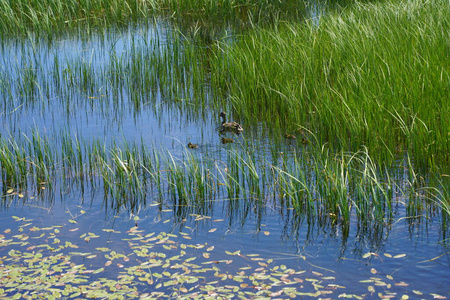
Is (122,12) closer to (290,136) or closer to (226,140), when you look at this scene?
(226,140)

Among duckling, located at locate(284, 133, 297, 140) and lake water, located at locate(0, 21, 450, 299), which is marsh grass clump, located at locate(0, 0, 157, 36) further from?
duckling, located at locate(284, 133, 297, 140)

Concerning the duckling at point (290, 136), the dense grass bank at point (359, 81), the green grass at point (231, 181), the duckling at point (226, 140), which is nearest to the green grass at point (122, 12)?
the dense grass bank at point (359, 81)

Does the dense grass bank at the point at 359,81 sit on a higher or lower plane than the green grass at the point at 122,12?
lower

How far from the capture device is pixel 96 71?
950 centimetres

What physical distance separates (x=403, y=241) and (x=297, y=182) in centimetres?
110

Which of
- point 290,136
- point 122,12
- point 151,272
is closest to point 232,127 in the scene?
point 290,136

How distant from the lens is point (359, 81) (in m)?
7.18

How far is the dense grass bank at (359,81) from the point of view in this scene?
256 inches


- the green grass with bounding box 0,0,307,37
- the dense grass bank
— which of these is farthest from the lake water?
the green grass with bounding box 0,0,307,37

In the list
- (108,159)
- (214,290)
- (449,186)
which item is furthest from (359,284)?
(108,159)

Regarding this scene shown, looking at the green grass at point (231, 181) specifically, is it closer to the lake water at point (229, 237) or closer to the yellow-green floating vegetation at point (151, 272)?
the lake water at point (229, 237)

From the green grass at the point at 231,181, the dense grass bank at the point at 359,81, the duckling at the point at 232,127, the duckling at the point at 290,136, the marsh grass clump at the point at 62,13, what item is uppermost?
the marsh grass clump at the point at 62,13

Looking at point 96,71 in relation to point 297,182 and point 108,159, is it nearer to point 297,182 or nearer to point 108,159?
point 108,159

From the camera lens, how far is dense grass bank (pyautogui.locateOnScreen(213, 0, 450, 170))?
21.3 ft
